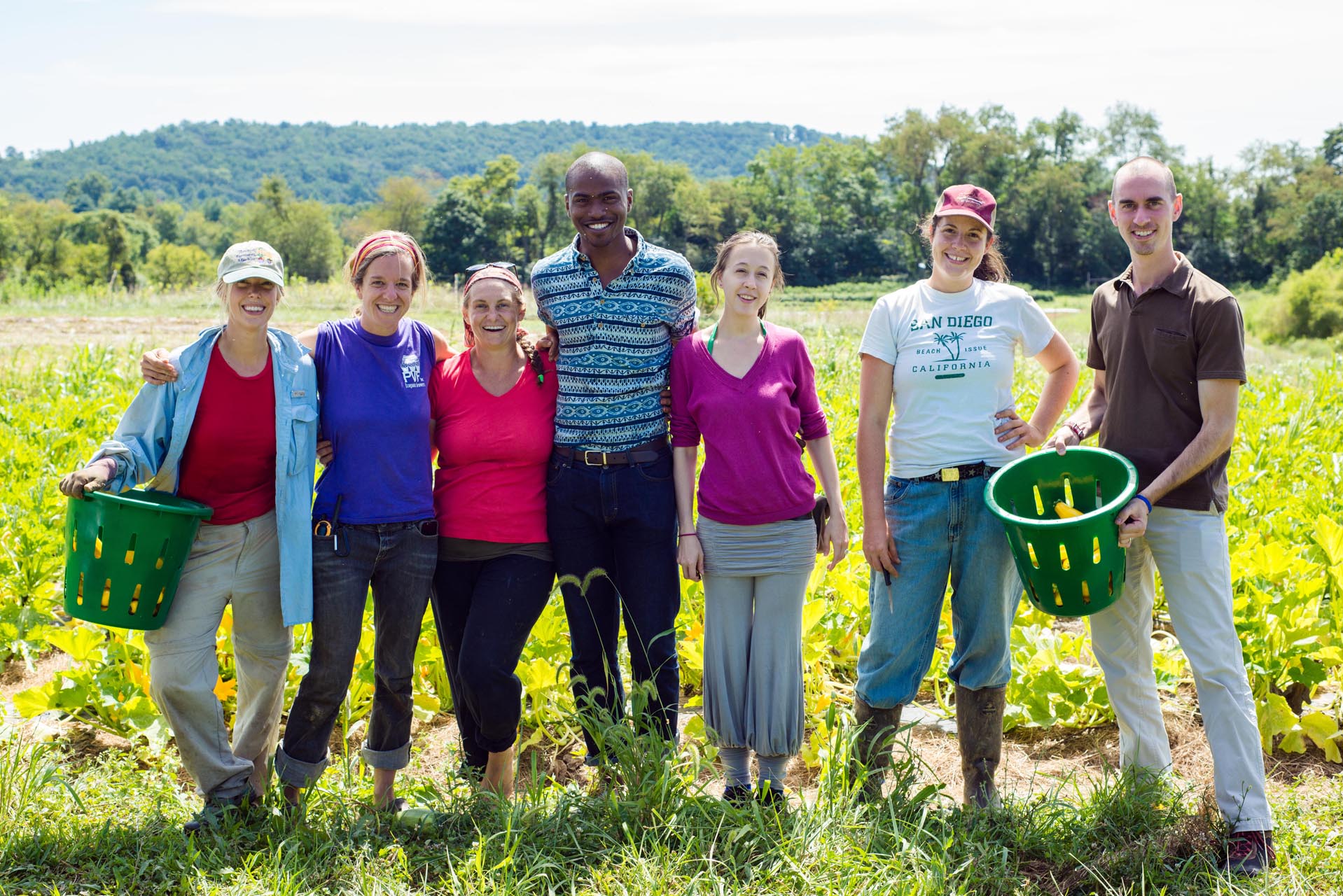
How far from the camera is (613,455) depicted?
2.89 meters

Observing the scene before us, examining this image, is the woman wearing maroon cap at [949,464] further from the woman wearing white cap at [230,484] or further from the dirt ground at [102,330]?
the dirt ground at [102,330]

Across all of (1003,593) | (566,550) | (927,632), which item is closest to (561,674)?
(566,550)

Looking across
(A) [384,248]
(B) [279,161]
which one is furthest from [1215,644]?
(B) [279,161]

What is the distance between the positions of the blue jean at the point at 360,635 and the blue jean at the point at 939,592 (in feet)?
4.17

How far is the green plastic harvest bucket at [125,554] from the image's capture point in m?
2.56

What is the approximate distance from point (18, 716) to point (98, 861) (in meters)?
1.28

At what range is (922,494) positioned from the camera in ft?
9.13

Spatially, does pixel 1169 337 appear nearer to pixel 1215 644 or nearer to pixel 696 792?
pixel 1215 644

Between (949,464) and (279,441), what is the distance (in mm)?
1772

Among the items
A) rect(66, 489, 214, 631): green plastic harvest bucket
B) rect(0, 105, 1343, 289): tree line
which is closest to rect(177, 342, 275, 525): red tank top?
rect(66, 489, 214, 631): green plastic harvest bucket

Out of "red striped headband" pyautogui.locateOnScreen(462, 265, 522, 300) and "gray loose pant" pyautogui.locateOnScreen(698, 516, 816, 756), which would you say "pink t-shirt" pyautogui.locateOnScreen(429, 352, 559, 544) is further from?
"gray loose pant" pyautogui.locateOnScreen(698, 516, 816, 756)

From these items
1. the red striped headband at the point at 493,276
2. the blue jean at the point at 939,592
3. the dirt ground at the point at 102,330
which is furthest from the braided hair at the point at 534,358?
the dirt ground at the point at 102,330

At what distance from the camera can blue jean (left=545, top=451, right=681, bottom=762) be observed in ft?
9.52

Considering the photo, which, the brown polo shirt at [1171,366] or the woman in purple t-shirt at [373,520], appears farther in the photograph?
the woman in purple t-shirt at [373,520]
